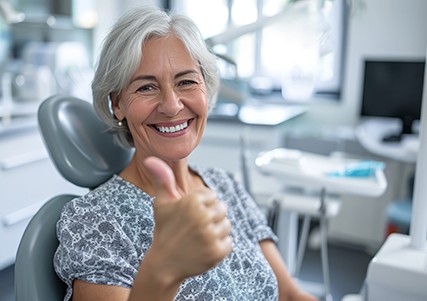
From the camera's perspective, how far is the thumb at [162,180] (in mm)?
606

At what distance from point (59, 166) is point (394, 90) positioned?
7.78 ft

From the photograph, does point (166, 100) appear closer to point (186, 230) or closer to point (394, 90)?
point (186, 230)

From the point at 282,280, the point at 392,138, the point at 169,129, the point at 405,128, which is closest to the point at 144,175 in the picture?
the point at 169,129

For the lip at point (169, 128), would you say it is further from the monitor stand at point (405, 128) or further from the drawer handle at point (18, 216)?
the monitor stand at point (405, 128)

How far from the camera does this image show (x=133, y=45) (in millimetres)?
988

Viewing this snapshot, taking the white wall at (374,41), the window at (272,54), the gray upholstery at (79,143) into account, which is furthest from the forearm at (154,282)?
the white wall at (374,41)

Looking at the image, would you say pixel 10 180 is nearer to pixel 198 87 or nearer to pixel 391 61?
pixel 198 87

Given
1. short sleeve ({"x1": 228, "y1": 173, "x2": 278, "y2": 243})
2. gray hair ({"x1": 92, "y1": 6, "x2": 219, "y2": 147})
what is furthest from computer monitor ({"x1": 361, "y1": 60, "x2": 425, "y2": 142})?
gray hair ({"x1": 92, "y1": 6, "x2": 219, "y2": 147})

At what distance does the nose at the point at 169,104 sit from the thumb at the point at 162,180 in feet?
1.27

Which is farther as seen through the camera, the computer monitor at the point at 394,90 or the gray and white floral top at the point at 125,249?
the computer monitor at the point at 394,90

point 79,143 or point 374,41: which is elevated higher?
point 374,41

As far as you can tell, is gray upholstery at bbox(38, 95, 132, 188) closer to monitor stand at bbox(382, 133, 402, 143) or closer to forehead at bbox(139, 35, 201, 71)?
forehead at bbox(139, 35, 201, 71)

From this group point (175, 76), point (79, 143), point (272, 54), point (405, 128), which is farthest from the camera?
point (272, 54)

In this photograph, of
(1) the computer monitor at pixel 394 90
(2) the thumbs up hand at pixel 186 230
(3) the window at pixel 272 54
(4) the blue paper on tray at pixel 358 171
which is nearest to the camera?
(2) the thumbs up hand at pixel 186 230
